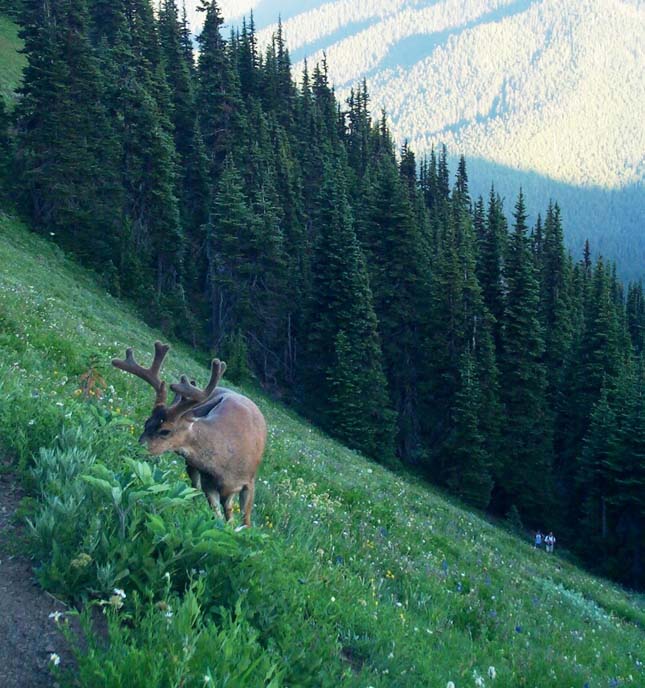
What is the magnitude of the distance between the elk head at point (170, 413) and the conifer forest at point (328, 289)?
3166 centimetres

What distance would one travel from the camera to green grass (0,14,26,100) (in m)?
46.8

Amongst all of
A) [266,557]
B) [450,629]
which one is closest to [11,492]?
[266,557]

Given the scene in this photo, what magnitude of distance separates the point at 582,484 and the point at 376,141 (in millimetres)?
58359

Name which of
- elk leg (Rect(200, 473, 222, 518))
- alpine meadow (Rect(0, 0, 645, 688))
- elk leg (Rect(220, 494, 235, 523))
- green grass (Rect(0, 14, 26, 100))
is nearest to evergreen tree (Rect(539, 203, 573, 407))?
alpine meadow (Rect(0, 0, 645, 688))

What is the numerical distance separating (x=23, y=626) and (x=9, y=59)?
56.3 m

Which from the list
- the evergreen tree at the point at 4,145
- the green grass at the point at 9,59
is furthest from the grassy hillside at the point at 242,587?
the green grass at the point at 9,59

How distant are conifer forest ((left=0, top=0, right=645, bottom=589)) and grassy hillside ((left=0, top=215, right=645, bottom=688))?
93.9ft

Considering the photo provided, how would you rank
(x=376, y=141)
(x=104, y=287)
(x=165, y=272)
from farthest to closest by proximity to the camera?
(x=376, y=141) → (x=165, y=272) → (x=104, y=287)

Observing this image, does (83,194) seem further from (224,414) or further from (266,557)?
(266,557)

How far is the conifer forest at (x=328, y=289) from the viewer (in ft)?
135

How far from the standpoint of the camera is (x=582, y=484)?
49875 millimetres

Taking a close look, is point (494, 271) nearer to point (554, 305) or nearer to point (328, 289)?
point (554, 305)

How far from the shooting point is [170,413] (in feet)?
22.4

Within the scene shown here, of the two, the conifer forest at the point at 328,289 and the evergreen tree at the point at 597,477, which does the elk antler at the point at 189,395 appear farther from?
the evergreen tree at the point at 597,477
